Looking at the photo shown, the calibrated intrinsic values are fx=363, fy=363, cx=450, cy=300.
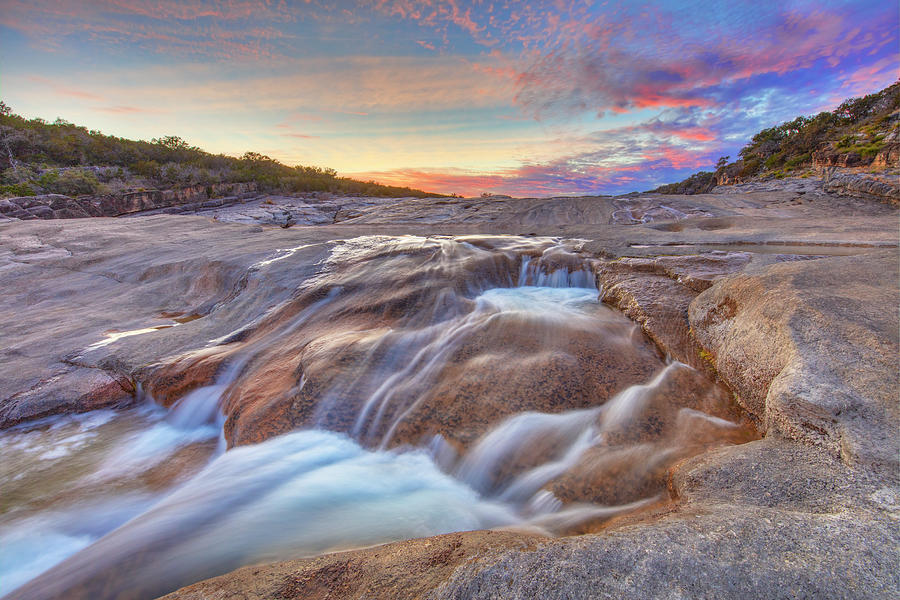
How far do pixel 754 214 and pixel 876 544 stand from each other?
552 inches

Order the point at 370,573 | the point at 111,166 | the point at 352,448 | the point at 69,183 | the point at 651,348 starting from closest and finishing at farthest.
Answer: the point at 370,573 < the point at 352,448 < the point at 651,348 < the point at 69,183 < the point at 111,166

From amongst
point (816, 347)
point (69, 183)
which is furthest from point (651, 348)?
point (69, 183)

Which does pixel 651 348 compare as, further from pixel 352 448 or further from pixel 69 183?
pixel 69 183

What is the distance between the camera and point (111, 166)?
26000 millimetres

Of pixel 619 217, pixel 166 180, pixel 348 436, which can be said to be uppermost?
pixel 166 180

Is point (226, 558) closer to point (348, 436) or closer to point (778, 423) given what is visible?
point (348, 436)

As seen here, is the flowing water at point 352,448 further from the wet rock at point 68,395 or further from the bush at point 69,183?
the bush at point 69,183

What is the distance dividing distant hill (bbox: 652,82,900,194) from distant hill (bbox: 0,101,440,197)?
97.0 ft

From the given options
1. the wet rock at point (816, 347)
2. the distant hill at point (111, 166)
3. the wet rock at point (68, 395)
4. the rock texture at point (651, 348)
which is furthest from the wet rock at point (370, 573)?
the distant hill at point (111, 166)

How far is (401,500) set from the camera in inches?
115

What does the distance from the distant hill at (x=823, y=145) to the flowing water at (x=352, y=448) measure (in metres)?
26.2

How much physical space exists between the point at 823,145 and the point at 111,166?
2120 inches

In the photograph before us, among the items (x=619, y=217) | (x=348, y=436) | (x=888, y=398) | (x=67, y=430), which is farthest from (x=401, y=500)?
(x=619, y=217)

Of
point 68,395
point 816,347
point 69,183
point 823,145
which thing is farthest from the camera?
point 823,145
